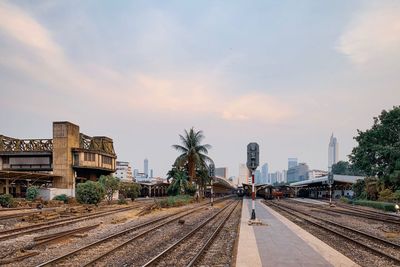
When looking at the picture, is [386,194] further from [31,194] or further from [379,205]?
[31,194]

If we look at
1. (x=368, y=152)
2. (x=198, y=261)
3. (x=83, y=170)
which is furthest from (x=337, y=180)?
(x=198, y=261)

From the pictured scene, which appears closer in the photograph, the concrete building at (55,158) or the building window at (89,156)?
the concrete building at (55,158)

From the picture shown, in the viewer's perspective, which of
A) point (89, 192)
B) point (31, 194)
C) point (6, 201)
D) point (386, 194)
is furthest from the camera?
point (31, 194)

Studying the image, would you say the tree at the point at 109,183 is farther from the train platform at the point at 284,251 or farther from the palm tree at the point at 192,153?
the train platform at the point at 284,251

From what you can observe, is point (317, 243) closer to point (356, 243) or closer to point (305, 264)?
point (356, 243)

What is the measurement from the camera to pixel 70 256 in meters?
12.0

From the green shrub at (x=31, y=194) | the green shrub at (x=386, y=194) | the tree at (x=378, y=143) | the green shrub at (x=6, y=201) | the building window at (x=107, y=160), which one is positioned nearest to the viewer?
the green shrub at (x=6, y=201)

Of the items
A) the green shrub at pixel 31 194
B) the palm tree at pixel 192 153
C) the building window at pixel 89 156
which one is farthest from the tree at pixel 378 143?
the green shrub at pixel 31 194

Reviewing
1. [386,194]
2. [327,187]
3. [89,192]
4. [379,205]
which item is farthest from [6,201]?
[327,187]

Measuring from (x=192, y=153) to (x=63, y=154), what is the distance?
56.0 ft

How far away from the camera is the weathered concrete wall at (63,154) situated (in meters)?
55.6

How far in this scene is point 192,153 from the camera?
57.8 m

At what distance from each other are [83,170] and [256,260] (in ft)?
176

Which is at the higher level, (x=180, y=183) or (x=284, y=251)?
(x=284, y=251)
